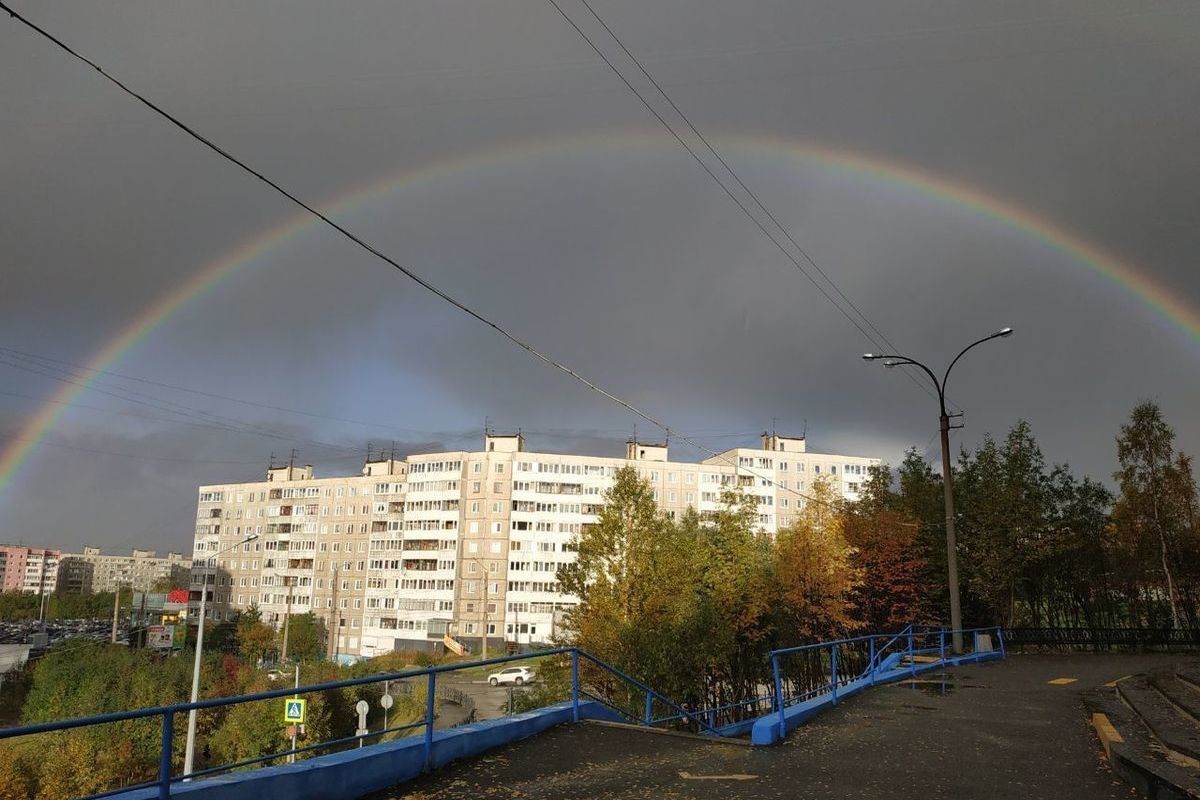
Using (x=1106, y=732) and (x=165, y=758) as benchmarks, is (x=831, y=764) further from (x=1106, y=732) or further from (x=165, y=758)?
(x=165, y=758)

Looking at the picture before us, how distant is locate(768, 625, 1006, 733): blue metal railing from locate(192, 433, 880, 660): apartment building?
58.9 m

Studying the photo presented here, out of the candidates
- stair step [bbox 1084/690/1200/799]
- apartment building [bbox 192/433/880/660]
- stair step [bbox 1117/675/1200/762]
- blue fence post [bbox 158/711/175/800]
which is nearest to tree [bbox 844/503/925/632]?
stair step [bbox 1117/675/1200/762]

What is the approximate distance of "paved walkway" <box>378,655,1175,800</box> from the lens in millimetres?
8438

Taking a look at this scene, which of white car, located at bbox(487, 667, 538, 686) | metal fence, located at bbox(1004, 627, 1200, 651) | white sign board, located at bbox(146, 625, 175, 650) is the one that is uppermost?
metal fence, located at bbox(1004, 627, 1200, 651)

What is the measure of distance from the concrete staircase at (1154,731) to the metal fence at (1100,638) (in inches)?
732

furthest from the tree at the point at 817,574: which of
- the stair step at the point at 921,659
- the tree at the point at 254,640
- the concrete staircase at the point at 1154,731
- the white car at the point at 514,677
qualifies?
the tree at the point at 254,640

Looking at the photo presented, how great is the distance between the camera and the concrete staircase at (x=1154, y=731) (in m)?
8.07

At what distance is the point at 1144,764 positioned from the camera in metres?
8.65

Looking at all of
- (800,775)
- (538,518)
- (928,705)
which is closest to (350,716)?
(538,518)

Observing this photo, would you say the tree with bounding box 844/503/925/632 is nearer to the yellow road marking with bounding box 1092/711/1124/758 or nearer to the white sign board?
the yellow road marking with bounding box 1092/711/1124/758

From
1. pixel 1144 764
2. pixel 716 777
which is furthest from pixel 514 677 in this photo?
pixel 1144 764

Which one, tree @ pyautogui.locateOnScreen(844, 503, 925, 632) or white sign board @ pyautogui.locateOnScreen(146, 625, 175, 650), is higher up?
tree @ pyautogui.locateOnScreen(844, 503, 925, 632)

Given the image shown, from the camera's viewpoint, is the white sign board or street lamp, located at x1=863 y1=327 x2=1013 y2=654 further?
the white sign board

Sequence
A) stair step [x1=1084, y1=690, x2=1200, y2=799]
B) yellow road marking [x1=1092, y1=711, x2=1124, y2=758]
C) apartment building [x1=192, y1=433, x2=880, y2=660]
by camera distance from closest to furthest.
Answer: stair step [x1=1084, y1=690, x2=1200, y2=799], yellow road marking [x1=1092, y1=711, x2=1124, y2=758], apartment building [x1=192, y1=433, x2=880, y2=660]
